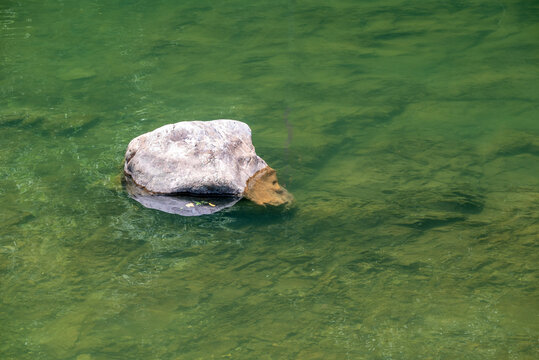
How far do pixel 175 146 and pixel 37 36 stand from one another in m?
4.97

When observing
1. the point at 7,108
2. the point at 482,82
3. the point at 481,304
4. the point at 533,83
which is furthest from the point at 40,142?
the point at 533,83

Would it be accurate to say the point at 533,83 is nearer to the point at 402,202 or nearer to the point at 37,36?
the point at 402,202

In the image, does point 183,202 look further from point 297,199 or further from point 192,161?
point 297,199

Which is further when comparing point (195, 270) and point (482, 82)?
point (482, 82)

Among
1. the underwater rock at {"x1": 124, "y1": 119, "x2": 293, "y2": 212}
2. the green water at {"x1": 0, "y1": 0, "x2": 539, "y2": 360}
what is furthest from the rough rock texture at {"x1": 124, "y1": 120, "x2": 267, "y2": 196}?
the green water at {"x1": 0, "y1": 0, "x2": 539, "y2": 360}

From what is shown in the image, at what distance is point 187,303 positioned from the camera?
3.93 metres

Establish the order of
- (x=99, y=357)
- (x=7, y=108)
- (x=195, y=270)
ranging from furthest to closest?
(x=7, y=108)
(x=195, y=270)
(x=99, y=357)

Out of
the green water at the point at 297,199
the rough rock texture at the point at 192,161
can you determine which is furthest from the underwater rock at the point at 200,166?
the green water at the point at 297,199

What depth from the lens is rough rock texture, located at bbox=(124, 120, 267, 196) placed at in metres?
5.02

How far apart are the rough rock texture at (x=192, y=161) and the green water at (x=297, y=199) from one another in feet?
0.87

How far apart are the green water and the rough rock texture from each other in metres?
0.27

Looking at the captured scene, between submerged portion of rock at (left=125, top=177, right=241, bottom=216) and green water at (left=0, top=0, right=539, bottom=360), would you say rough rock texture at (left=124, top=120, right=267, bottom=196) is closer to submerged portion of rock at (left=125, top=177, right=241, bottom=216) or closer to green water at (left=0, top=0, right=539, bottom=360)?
submerged portion of rock at (left=125, top=177, right=241, bottom=216)

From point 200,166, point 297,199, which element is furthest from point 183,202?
point 297,199

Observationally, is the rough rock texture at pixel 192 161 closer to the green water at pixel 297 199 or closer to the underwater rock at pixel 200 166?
the underwater rock at pixel 200 166
